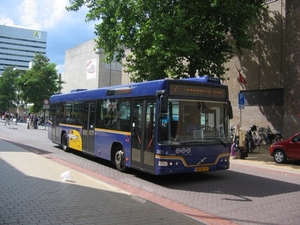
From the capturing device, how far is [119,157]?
1043 centimetres

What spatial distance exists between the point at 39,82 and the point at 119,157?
35.0 metres

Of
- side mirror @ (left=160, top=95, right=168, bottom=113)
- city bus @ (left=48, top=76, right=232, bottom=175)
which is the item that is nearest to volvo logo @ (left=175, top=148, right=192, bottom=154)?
city bus @ (left=48, top=76, right=232, bottom=175)

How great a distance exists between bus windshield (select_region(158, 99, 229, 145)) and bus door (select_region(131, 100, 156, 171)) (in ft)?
1.77

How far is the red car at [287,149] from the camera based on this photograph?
13.1 metres

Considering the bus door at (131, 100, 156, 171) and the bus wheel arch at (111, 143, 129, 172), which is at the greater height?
the bus door at (131, 100, 156, 171)

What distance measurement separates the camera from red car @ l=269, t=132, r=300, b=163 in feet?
43.1

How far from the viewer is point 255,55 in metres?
22.8

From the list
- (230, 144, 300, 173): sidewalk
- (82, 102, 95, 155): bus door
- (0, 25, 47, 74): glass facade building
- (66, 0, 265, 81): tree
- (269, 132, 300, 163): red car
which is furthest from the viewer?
(0, 25, 47, 74): glass facade building

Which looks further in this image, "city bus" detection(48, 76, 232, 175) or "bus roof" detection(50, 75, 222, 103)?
"bus roof" detection(50, 75, 222, 103)

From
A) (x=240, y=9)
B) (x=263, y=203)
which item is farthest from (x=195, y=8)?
(x=263, y=203)

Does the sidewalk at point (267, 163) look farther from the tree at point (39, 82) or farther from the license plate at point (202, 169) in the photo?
→ the tree at point (39, 82)

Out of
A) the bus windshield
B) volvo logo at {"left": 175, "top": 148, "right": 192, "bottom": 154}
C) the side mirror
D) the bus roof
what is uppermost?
the bus roof

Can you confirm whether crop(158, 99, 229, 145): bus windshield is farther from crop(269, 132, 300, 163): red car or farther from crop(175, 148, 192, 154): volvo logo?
crop(269, 132, 300, 163): red car

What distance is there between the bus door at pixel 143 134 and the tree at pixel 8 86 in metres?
63.8
